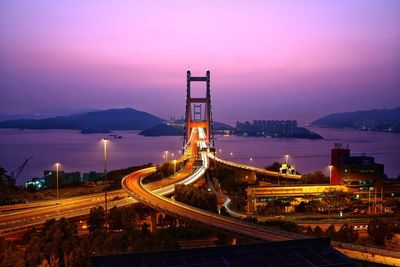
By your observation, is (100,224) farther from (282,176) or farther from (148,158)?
(148,158)

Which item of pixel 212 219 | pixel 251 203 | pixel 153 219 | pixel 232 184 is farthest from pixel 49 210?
pixel 232 184

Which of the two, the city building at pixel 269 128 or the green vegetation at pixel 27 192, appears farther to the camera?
the city building at pixel 269 128

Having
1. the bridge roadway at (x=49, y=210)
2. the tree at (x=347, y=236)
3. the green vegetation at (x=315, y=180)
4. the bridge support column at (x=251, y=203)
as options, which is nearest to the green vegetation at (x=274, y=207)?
the bridge support column at (x=251, y=203)

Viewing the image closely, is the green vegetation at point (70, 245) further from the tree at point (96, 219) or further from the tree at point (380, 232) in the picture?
the tree at point (380, 232)

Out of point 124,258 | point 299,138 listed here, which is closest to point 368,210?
point 124,258

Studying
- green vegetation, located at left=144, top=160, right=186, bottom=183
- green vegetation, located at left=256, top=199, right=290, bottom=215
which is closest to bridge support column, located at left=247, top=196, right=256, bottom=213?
green vegetation, located at left=256, top=199, right=290, bottom=215

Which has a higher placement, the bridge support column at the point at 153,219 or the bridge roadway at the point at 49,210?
the bridge roadway at the point at 49,210

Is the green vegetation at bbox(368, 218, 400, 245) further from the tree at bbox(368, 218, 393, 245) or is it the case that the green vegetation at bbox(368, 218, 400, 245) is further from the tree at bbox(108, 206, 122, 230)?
the tree at bbox(108, 206, 122, 230)

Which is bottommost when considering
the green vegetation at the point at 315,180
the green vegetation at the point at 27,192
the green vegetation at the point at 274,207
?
the green vegetation at the point at 274,207

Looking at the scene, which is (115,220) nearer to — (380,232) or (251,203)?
(251,203)
